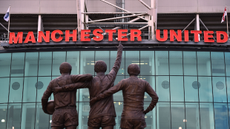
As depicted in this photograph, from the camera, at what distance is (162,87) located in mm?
28375

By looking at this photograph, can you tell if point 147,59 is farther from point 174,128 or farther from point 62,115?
point 62,115

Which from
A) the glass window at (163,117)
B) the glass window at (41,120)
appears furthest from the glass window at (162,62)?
the glass window at (41,120)

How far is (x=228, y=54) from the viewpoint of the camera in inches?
1153

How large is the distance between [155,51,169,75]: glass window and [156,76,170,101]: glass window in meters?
0.53

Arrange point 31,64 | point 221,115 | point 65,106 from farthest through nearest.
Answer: point 31,64 < point 221,115 < point 65,106

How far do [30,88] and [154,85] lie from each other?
1091 centimetres

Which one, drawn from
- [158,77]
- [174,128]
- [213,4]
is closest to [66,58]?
[158,77]

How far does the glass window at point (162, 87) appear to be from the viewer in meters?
28.2

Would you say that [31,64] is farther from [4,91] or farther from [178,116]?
[178,116]

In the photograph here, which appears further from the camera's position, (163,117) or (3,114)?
(3,114)

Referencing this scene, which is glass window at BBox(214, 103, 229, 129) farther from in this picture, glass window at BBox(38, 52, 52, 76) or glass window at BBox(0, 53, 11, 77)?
glass window at BBox(0, 53, 11, 77)

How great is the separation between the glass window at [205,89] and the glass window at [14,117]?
15.9 m

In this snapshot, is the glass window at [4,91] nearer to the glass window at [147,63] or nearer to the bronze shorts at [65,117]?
the glass window at [147,63]

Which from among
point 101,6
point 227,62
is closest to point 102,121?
point 227,62
